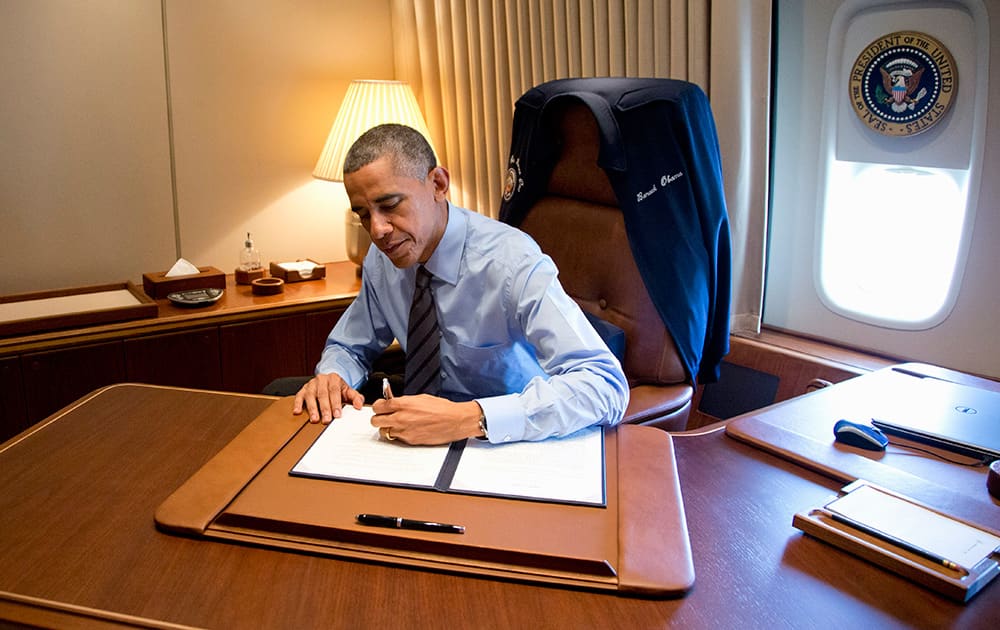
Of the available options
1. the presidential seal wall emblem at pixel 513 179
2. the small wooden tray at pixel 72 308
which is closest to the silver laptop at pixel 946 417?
the presidential seal wall emblem at pixel 513 179

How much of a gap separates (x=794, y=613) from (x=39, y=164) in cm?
287

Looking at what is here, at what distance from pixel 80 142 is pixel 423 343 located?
181 centimetres

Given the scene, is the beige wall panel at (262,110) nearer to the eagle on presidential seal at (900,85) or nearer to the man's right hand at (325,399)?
the man's right hand at (325,399)

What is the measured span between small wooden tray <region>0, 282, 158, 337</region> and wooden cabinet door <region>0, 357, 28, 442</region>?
0.10m

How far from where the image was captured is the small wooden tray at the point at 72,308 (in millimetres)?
2369

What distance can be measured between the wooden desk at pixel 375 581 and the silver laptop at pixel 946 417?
27 cm

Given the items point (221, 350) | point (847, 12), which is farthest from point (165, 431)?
point (847, 12)

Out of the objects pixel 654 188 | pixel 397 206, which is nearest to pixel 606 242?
pixel 654 188

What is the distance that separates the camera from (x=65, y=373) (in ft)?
7.91

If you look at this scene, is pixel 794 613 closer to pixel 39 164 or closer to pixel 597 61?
pixel 597 61

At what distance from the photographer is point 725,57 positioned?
2.26 metres

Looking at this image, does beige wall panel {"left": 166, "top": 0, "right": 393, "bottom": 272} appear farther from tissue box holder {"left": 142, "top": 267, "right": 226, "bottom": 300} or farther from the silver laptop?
the silver laptop

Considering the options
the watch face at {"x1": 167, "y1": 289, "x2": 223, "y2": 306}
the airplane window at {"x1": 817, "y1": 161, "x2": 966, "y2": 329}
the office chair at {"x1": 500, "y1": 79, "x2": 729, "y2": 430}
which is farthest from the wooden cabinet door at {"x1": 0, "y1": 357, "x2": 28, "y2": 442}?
the airplane window at {"x1": 817, "y1": 161, "x2": 966, "y2": 329}

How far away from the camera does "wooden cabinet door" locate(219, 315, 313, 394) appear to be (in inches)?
106
